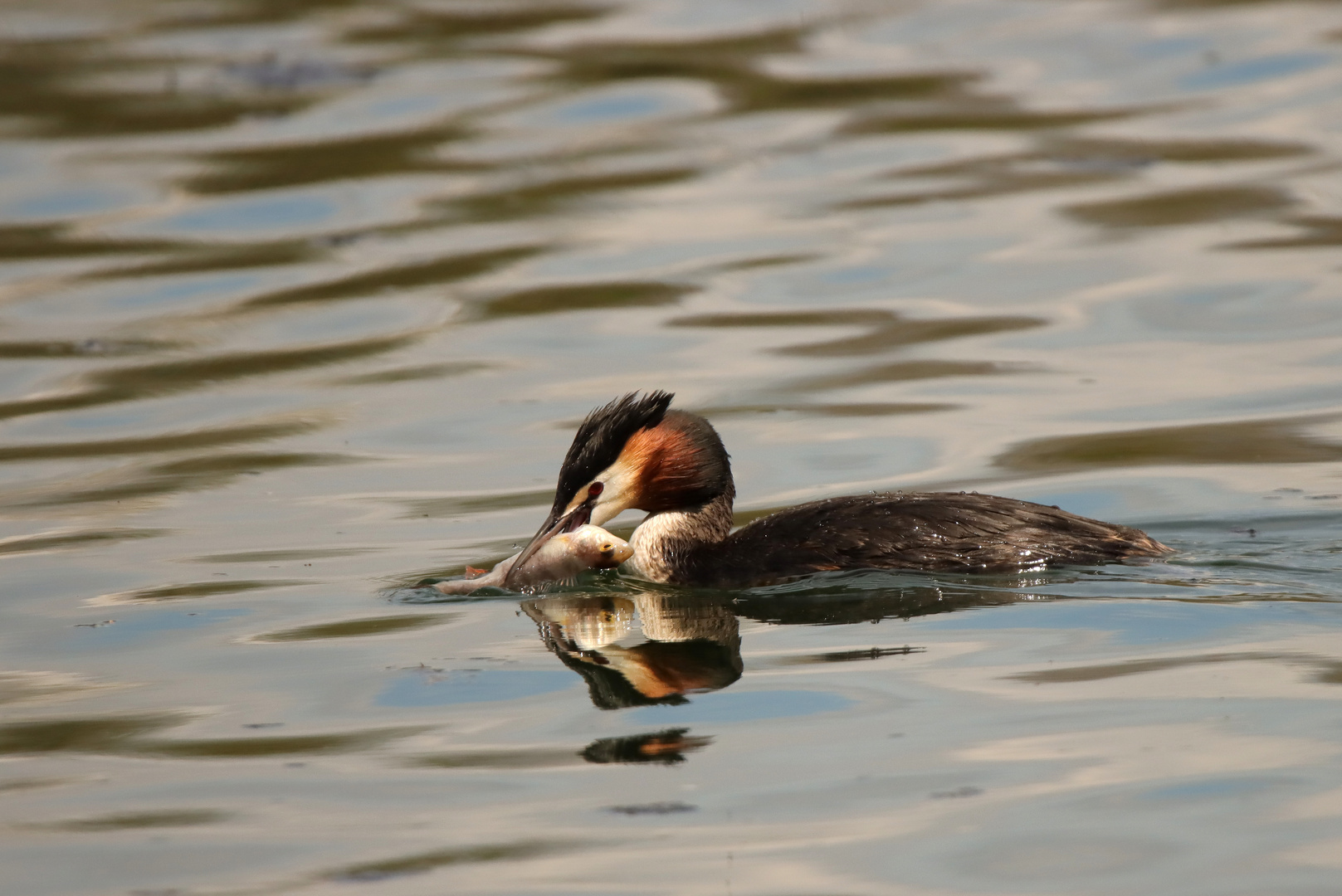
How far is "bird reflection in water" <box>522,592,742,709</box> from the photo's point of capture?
5953 mm

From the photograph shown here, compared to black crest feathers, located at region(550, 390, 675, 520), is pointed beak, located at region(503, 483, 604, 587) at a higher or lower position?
lower

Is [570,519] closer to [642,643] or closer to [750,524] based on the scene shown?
[750,524]

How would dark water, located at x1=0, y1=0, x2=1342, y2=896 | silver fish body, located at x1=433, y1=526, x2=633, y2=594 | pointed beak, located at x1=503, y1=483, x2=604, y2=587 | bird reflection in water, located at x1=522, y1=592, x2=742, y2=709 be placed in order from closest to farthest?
dark water, located at x1=0, y1=0, x2=1342, y2=896 < bird reflection in water, located at x1=522, y1=592, x2=742, y2=709 < silver fish body, located at x1=433, y1=526, x2=633, y2=594 < pointed beak, located at x1=503, y1=483, x2=604, y2=587

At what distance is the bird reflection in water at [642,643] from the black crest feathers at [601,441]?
44 centimetres

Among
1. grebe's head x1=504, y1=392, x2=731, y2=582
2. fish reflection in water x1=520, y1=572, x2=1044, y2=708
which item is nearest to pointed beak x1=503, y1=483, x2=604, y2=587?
grebe's head x1=504, y1=392, x2=731, y2=582

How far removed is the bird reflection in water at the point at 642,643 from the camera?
234 inches

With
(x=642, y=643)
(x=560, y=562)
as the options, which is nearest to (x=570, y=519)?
(x=560, y=562)

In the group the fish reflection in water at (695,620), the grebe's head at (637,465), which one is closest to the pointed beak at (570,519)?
the grebe's head at (637,465)

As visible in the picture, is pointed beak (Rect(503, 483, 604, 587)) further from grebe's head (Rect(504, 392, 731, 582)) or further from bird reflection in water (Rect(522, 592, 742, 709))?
bird reflection in water (Rect(522, 592, 742, 709))

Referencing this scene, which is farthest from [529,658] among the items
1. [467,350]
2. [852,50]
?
[852,50]

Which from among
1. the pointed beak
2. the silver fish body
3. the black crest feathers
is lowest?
the silver fish body

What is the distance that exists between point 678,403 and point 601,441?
278 centimetres

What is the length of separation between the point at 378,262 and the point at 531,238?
3.83ft

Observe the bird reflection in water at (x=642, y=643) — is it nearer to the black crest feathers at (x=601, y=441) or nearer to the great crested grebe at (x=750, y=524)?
the great crested grebe at (x=750, y=524)
